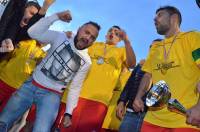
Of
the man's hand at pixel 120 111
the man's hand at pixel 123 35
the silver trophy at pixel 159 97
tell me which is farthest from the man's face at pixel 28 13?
the silver trophy at pixel 159 97

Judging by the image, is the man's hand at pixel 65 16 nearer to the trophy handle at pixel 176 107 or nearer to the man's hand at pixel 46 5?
the man's hand at pixel 46 5

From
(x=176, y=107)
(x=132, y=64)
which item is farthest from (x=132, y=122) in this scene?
(x=176, y=107)

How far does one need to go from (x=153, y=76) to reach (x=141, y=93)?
26 centimetres

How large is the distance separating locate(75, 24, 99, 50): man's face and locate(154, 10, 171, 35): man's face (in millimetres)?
1002

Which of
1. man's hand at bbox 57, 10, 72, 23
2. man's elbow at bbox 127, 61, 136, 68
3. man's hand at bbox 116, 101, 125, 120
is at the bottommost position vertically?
man's hand at bbox 116, 101, 125, 120

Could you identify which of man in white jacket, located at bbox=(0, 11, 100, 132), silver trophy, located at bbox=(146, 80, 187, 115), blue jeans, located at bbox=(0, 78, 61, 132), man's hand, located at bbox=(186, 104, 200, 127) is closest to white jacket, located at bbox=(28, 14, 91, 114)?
man in white jacket, located at bbox=(0, 11, 100, 132)

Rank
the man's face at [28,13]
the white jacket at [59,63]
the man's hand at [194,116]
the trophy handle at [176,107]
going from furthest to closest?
the man's face at [28,13]
the white jacket at [59,63]
the trophy handle at [176,107]
the man's hand at [194,116]

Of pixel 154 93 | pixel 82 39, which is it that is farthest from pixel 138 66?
pixel 154 93

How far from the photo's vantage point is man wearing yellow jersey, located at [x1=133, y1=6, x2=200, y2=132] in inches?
159

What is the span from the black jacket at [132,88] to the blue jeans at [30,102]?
1081 mm

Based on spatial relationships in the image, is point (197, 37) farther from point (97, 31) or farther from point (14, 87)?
point (14, 87)

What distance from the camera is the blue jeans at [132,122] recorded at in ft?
19.0

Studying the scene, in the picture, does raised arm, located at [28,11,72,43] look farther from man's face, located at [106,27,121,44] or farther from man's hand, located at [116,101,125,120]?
man's face, located at [106,27,121,44]

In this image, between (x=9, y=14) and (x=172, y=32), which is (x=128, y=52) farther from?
(x=9, y=14)
